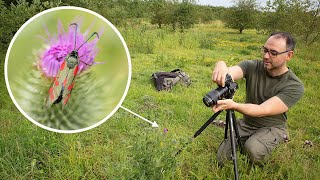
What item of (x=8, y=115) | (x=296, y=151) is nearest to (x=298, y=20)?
(x=296, y=151)

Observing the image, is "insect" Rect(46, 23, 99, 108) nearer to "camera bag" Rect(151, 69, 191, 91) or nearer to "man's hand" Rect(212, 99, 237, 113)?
"man's hand" Rect(212, 99, 237, 113)

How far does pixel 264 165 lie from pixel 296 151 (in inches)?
32.8

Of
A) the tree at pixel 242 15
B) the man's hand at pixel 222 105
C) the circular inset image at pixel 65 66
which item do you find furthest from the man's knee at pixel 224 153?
the tree at pixel 242 15

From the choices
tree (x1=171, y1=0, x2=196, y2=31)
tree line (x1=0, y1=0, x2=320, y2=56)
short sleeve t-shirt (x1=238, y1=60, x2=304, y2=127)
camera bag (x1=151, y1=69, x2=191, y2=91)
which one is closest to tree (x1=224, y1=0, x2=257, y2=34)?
tree line (x1=0, y1=0, x2=320, y2=56)

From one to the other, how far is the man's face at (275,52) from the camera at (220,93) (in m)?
0.67

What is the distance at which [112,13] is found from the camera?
37.4 ft

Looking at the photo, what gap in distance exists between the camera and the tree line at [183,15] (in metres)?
4.14

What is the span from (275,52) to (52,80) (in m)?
2.09

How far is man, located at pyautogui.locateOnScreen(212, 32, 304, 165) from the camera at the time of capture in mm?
2947

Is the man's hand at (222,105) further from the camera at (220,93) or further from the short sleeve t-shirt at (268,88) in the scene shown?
the short sleeve t-shirt at (268,88)

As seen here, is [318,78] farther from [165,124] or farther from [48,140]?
[48,140]

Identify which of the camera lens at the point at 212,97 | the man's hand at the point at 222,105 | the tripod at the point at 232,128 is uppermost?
the camera lens at the point at 212,97

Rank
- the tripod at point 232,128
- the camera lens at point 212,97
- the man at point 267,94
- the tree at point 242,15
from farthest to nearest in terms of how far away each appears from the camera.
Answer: the tree at point 242,15 < the man at point 267,94 < the tripod at point 232,128 < the camera lens at point 212,97

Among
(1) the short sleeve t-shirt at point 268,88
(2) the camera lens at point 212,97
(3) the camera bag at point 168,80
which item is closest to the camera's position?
(2) the camera lens at point 212,97
